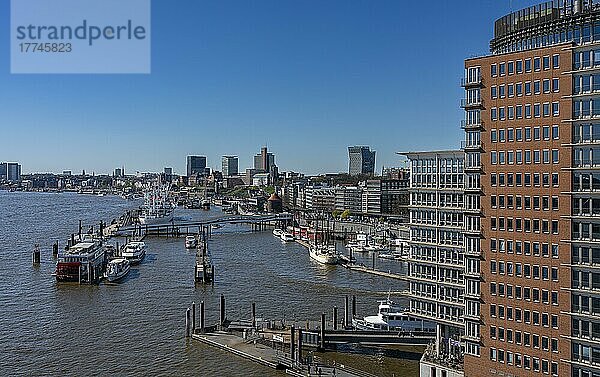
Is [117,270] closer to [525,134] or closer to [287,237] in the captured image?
[287,237]

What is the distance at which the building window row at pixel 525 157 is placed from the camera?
1886 cm

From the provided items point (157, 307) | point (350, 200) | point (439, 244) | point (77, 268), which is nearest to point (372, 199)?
point (350, 200)

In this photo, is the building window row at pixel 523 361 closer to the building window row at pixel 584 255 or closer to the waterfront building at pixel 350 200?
the building window row at pixel 584 255

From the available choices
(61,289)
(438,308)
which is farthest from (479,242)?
(61,289)

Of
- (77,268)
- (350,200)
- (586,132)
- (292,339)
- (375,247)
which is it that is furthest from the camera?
(350,200)

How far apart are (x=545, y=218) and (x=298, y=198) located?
109858 millimetres

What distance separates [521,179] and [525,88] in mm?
2650

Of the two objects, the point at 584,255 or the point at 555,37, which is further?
the point at 555,37

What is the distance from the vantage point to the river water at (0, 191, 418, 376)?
25703 millimetres

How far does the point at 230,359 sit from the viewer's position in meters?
26.0

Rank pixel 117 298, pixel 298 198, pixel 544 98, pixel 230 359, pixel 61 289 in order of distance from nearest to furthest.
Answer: pixel 544 98 → pixel 230 359 → pixel 117 298 → pixel 61 289 → pixel 298 198

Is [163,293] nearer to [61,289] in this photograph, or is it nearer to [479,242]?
[61,289]

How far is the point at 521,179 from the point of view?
19.5 m

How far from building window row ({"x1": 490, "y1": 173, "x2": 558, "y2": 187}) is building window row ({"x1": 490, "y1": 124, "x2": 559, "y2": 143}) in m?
1.03
